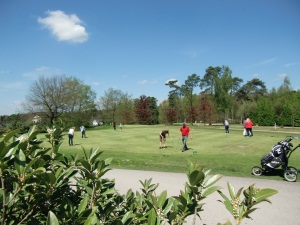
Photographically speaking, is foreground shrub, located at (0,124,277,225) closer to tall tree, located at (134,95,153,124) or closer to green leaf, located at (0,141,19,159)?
green leaf, located at (0,141,19,159)

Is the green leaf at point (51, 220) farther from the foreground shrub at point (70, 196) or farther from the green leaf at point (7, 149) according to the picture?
the green leaf at point (7, 149)

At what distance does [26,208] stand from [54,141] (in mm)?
606

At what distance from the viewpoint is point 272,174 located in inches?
426

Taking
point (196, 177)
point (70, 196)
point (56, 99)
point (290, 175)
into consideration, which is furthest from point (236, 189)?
point (56, 99)

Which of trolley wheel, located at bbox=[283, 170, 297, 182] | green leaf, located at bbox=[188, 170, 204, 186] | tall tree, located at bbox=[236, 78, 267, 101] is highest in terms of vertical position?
tall tree, located at bbox=[236, 78, 267, 101]

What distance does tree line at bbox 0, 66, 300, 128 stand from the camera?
2247 inches

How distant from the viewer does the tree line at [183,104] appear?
57062 mm

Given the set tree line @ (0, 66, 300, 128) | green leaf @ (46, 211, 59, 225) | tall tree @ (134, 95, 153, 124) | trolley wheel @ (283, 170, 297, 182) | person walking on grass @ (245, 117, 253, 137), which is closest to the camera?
green leaf @ (46, 211, 59, 225)

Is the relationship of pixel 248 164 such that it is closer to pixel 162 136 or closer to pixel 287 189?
pixel 287 189

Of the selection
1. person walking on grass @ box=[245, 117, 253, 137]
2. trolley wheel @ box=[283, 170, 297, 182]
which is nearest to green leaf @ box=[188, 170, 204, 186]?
trolley wheel @ box=[283, 170, 297, 182]

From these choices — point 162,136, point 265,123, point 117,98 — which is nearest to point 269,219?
point 162,136

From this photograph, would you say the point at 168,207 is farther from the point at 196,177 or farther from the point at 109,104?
the point at 109,104

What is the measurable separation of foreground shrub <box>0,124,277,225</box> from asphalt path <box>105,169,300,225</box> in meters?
2.18

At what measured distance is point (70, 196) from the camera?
211cm
